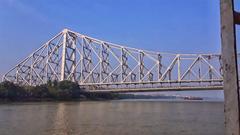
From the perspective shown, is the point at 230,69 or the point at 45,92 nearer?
the point at 230,69

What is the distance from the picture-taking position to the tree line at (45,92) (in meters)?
85.4

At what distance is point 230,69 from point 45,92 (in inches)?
3773

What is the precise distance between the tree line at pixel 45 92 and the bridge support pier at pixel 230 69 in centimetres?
8192

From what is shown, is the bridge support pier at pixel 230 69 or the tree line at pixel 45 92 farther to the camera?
the tree line at pixel 45 92

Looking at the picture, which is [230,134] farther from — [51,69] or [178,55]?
[51,69]

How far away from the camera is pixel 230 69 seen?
12.2ft

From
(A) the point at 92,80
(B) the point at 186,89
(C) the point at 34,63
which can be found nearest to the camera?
(B) the point at 186,89

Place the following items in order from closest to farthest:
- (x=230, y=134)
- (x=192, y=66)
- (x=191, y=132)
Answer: (x=230, y=134) < (x=191, y=132) < (x=192, y=66)

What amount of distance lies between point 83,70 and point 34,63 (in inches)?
824

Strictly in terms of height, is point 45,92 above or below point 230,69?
above

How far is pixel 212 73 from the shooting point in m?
99.7

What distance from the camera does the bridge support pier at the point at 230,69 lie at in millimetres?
3688

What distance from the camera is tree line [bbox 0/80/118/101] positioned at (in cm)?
8544

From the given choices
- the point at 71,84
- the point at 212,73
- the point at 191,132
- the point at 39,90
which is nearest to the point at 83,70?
the point at 71,84
